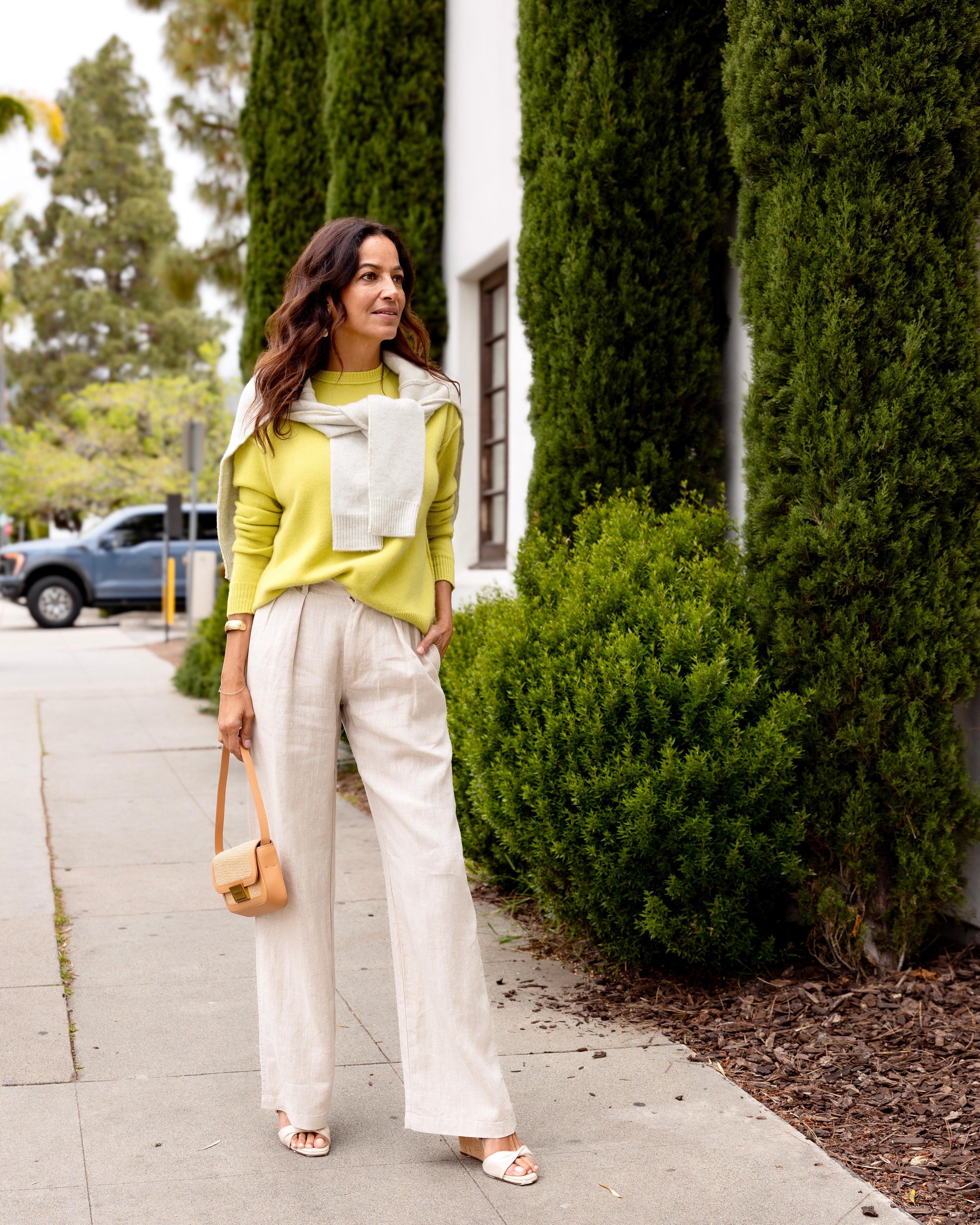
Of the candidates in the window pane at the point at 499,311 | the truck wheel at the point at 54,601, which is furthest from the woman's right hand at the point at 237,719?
the truck wheel at the point at 54,601

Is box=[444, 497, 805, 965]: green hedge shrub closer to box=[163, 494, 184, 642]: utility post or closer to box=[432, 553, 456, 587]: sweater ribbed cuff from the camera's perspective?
box=[432, 553, 456, 587]: sweater ribbed cuff

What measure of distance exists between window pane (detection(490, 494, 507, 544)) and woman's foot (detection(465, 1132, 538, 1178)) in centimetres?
533

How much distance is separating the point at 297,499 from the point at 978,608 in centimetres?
217

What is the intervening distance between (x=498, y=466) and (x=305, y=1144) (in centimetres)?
557

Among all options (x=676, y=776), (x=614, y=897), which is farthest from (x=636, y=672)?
(x=614, y=897)

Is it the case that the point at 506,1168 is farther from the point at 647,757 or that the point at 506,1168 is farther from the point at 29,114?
the point at 29,114

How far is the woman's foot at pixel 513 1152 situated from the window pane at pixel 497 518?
533cm

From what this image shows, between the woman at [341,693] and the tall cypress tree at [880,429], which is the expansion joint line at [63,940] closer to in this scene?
the woman at [341,693]

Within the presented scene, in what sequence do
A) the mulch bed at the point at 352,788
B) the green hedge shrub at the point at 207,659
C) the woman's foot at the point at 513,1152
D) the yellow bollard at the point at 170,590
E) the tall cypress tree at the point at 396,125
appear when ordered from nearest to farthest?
the woman's foot at the point at 513,1152 < the mulch bed at the point at 352,788 < the tall cypress tree at the point at 396,125 < the green hedge shrub at the point at 207,659 < the yellow bollard at the point at 170,590

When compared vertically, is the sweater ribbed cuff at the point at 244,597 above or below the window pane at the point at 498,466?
below

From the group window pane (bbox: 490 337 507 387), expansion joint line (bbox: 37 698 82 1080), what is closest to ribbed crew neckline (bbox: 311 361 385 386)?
expansion joint line (bbox: 37 698 82 1080)

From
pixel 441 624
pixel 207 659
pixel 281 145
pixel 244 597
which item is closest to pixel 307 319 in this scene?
pixel 244 597

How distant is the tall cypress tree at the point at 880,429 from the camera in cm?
407

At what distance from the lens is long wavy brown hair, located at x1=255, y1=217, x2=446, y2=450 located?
123 inches
